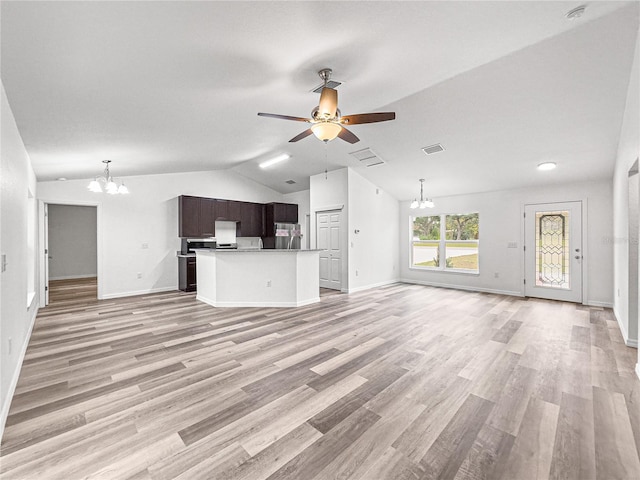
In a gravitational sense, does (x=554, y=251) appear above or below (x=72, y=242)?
below

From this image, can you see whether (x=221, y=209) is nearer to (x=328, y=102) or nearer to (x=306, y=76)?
(x=306, y=76)

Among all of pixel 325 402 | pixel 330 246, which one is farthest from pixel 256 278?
pixel 325 402

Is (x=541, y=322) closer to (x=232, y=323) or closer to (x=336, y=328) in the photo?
(x=336, y=328)

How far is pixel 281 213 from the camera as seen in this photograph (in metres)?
8.69

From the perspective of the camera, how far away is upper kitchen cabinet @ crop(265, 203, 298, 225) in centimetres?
859

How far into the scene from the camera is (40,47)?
1724 mm

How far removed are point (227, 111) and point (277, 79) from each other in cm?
92

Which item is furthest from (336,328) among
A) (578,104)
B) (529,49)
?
(578,104)

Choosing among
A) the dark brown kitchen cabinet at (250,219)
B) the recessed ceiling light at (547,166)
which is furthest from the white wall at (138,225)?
the recessed ceiling light at (547,166)

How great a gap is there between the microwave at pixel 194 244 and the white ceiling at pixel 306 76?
2.40 m

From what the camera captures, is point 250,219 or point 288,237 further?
point 288,237

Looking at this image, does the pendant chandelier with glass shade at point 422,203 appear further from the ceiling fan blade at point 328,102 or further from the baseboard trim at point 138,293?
the baseboard trim at point 138,293

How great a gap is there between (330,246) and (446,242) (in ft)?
9.82

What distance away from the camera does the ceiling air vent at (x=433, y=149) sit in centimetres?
506
